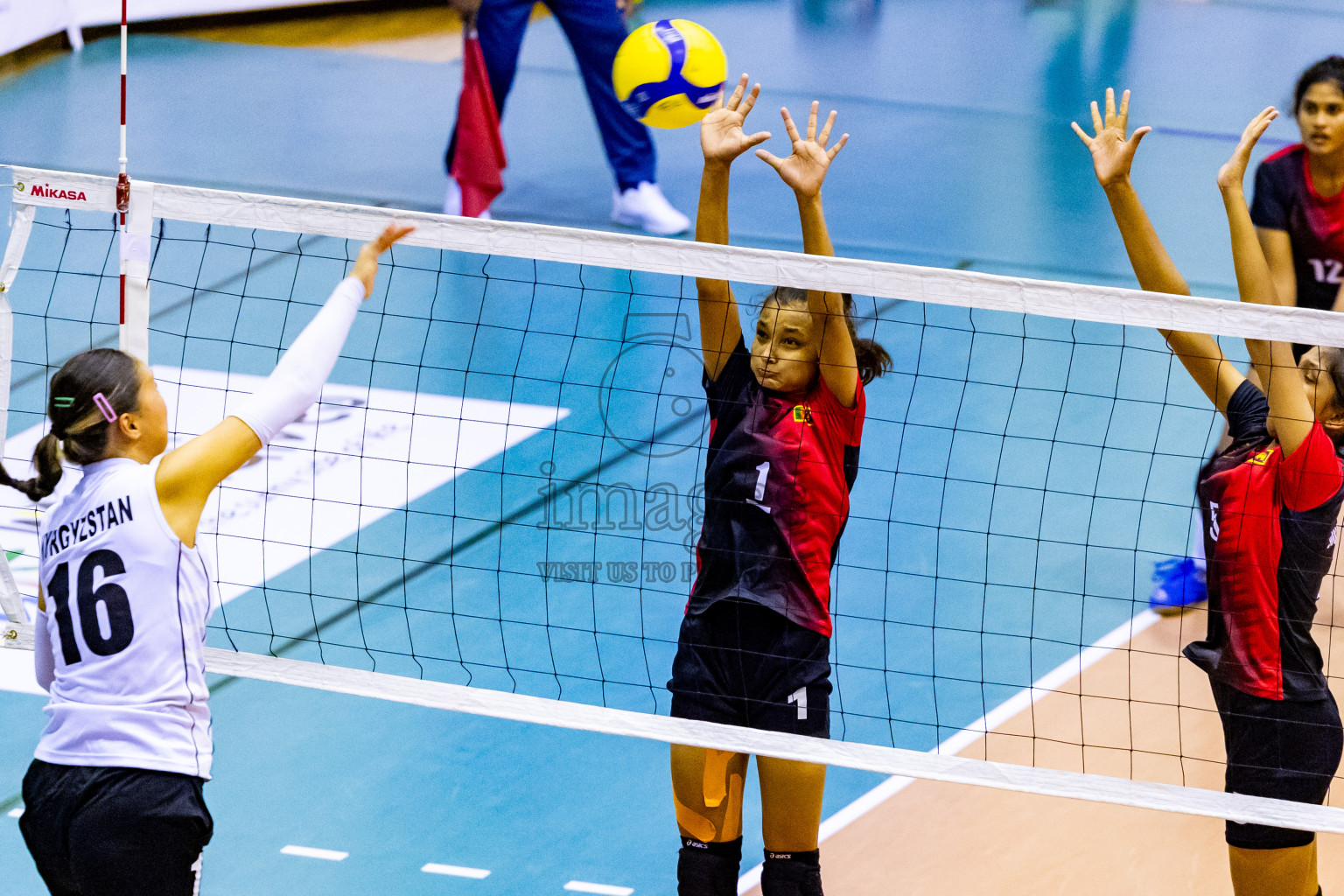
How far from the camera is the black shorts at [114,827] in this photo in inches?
107

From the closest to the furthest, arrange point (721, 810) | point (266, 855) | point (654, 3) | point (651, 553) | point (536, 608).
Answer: point (721, 810) < point (266, 855) < point (536, 608) < point (651, 553) < point (654, 3)

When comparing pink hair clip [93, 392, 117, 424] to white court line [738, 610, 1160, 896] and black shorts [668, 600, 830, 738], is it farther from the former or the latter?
white court line [738, 610, 1160, 896]

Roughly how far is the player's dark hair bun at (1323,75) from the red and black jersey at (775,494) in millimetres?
1928

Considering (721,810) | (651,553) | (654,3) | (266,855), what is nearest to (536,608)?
(651,553)

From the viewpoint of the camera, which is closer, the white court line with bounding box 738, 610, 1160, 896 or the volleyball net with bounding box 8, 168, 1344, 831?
the volleyball net with bounding box 8, 168, 1344, 831

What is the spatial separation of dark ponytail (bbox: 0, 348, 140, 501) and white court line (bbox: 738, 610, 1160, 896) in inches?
79.7

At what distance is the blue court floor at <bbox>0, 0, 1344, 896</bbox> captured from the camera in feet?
14.1

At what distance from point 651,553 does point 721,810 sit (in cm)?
232

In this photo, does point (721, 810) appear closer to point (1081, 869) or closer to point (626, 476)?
point (1081, 869)

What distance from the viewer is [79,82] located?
33.4 feet

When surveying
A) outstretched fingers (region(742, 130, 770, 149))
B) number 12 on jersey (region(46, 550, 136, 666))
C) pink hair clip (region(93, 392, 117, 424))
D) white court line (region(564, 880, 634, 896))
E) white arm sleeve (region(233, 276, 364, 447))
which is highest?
outstretched fingers (region(742, 130, 770, 149))

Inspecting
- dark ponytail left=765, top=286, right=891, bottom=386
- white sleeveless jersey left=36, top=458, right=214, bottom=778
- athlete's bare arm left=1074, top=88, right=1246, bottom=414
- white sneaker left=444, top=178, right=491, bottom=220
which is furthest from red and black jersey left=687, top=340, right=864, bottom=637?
white sneaker left=444, top=178, right=491, bottom=220

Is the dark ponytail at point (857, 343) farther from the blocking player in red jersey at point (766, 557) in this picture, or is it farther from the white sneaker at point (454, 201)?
the white sneaker at point (454, 201)

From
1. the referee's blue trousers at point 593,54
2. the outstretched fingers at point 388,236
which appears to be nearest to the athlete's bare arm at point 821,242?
the outstretched fingers at point 388,236
